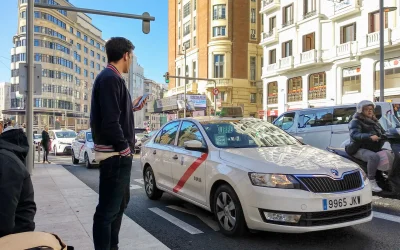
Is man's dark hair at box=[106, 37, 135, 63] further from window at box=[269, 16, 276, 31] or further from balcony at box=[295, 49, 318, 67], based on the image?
window at box=[269, 16, 276, 31]

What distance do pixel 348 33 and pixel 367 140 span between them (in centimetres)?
2306

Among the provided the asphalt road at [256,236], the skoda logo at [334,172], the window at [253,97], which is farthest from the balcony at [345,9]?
the skoda logo at [334,172]

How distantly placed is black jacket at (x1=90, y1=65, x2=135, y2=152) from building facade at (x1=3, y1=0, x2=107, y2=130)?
219 feet

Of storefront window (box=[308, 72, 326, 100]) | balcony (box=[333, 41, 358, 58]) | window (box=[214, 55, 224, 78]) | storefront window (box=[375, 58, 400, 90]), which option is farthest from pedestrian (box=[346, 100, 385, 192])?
window (box=[214, 55, 224, 78])

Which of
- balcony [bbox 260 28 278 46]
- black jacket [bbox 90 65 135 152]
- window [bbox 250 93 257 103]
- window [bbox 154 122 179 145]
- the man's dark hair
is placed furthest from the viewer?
window [bbox 250 93 257 103]

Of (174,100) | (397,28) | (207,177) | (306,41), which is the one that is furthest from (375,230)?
(174,100)

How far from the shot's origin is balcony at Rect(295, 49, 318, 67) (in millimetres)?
28344

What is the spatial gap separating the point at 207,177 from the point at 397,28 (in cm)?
2217

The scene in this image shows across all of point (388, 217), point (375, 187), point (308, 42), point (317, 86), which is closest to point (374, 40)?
point (317, 86)

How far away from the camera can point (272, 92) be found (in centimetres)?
3600

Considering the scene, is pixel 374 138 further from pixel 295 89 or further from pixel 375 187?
pixel 295 89

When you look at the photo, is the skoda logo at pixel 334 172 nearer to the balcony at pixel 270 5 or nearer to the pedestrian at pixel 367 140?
the pedestrian at pixel 367 140

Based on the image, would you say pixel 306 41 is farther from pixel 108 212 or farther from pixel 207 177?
pixel 108 212

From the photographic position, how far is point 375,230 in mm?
4660
